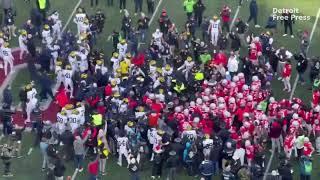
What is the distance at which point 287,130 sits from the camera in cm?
2509

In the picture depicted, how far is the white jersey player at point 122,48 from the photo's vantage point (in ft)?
93.6

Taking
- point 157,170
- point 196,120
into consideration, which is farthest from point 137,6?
point 157,170

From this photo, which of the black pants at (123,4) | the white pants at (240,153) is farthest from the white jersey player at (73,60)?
the white pants at (240,153)

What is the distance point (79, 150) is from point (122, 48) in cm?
521

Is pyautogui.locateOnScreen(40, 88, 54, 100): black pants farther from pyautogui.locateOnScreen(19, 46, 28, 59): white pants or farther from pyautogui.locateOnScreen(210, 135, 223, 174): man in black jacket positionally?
pyautogui.locateOnScreen(210, 135, 223, 174): man in black jacket

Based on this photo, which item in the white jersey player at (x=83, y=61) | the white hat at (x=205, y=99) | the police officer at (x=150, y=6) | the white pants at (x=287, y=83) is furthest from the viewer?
the police officer at (x=150, y=6)

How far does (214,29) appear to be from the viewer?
29.3 meters

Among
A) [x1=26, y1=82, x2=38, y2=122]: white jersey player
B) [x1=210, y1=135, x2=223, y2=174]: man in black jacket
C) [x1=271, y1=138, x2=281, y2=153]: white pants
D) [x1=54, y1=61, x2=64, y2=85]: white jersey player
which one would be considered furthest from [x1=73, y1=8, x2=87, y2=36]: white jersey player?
[x1=271, y1=138, x2=281, y2=153]: white pants

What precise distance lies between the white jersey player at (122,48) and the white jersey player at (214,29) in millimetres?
2990

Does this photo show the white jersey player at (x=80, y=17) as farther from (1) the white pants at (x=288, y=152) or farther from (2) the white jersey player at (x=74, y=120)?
(1) the white pants at (x=288, y=152)

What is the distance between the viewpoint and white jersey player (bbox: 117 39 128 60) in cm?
2854

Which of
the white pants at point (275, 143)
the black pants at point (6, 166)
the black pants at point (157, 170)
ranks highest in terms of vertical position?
the white pants at point (275, 143)

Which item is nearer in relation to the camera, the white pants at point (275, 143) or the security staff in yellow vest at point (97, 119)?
the security staff in yellow vest at point (97, 119)

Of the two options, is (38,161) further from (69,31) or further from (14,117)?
(69,31)
